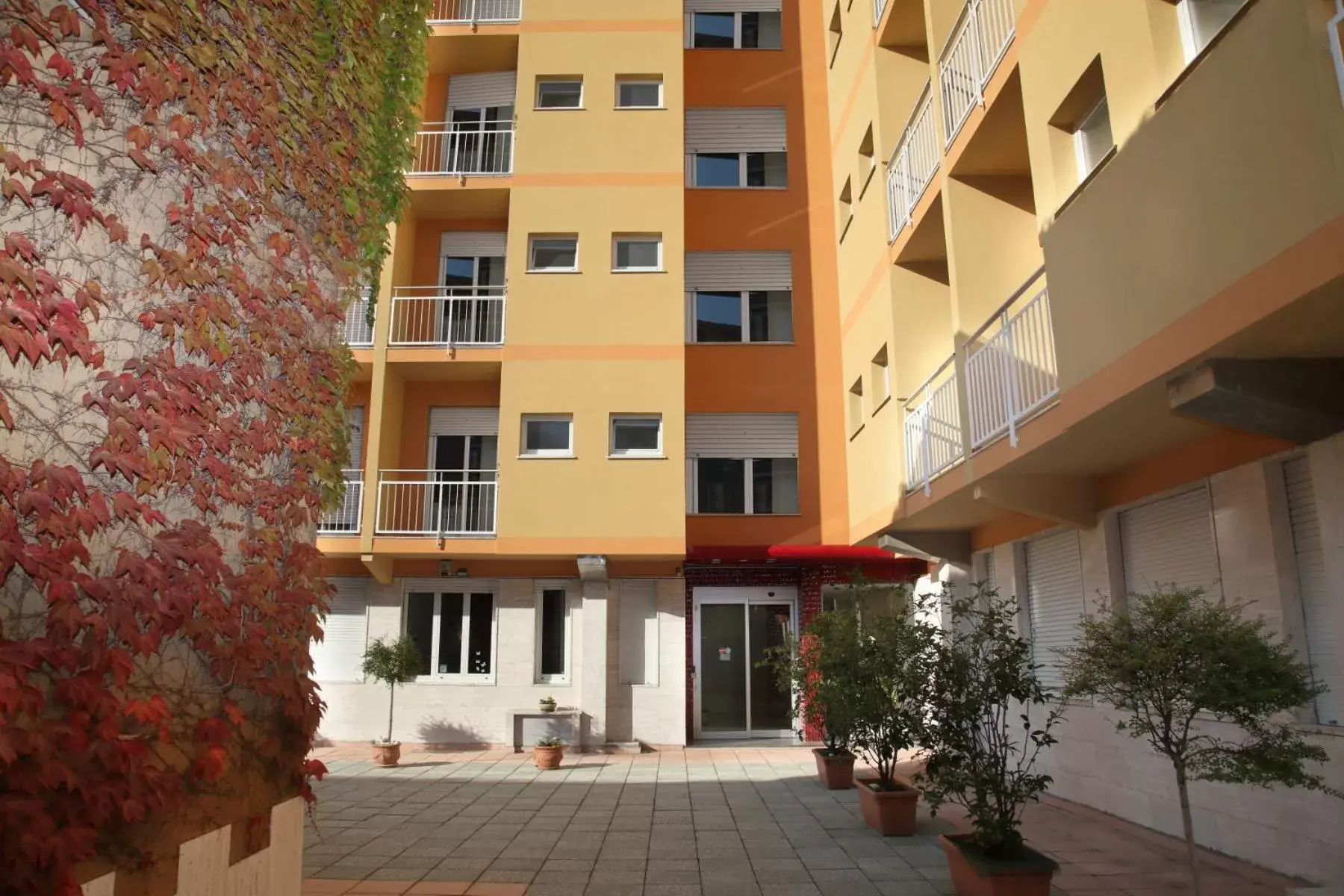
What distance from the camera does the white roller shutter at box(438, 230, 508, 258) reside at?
59.4 ft

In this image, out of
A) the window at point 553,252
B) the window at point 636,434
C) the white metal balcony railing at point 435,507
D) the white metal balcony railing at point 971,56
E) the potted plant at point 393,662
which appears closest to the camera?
the white metal balcony railing at point 971,56

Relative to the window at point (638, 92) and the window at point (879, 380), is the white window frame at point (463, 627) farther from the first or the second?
the window at point (638, 92)

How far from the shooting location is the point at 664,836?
873 centimetres

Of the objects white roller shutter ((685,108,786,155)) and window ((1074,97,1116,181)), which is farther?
white roller shutter ((685,108,786,155))

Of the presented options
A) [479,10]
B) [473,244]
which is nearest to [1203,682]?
[473,244]

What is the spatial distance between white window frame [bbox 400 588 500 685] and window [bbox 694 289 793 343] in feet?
21.3

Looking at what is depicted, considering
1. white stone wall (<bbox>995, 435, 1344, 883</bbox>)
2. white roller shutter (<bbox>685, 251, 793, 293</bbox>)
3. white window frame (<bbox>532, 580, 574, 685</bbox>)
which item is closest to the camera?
white stone wall (<bbox>995, 435, 1344, 883</bbox>)

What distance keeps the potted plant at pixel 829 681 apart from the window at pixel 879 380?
13.5ft

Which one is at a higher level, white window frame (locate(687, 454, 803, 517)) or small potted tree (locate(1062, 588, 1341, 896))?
white window frame (locate(687, 454, 803, 517))

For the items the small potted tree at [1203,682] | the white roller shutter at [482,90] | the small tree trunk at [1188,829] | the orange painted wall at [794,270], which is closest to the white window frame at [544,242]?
the orange painted wall at [794,270]

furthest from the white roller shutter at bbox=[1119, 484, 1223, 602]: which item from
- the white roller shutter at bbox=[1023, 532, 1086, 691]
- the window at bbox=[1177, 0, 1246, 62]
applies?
the window at bbox=[1177, 0, 1246, 62]

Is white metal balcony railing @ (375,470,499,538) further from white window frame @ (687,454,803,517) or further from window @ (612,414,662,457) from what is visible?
white window frame @ (687,454,803,517)

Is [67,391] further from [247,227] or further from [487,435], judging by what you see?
[487,435]

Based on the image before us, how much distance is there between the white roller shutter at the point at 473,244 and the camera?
18109 millimetres
